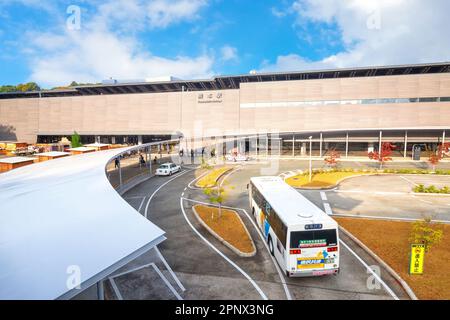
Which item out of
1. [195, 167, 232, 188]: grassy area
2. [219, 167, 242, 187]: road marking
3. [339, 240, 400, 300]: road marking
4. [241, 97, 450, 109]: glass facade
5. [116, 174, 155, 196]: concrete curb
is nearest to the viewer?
[339, 240, 400, 300]: road marking

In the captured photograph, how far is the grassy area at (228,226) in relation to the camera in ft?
46.1

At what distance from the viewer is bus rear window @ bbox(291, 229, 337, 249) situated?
411 inches

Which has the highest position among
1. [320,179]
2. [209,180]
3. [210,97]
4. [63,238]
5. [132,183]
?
[210,97]

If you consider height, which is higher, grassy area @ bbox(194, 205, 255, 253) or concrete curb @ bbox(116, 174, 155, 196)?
concrete curb @ bbox(116, 174, 155, 196)

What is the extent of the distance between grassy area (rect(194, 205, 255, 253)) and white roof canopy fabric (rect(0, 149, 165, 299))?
21.3ft

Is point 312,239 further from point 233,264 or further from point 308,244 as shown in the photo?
point 233,264

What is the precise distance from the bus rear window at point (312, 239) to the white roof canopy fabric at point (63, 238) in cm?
533

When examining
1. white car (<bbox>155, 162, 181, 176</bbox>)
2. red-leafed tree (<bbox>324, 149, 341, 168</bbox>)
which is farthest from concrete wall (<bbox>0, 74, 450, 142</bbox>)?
white car (<bbox>155, 162, 181, 176</bbox>)

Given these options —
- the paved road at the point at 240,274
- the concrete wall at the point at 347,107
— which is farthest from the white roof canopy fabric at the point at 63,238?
the concrete wall at the point at 347,107

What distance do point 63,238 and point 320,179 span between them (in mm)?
26838

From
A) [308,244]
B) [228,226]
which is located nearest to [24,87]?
[228,226]

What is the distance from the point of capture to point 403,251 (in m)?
12.9

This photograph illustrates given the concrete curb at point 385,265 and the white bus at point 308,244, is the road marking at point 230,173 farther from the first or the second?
the white bus at point 308,244

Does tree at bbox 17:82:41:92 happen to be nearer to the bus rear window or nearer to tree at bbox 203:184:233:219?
tree at bbox 203:184:233:219
